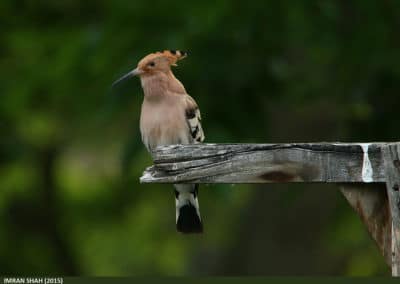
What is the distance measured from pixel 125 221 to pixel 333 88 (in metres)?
6.22

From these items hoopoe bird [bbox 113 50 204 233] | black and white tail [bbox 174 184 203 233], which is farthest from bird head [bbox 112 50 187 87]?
black and white tail [bbox 174 184 203 233]

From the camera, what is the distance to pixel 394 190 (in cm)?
402

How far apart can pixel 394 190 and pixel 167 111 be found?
2.03 meters

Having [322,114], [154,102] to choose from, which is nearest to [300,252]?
[322,114]

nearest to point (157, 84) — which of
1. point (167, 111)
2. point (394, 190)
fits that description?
point (167, 111)

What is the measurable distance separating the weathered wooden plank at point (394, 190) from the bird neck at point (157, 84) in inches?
69.0

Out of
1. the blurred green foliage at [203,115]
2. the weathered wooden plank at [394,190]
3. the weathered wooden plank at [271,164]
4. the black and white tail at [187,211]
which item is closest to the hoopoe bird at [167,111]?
the black and white tail at [187,211]

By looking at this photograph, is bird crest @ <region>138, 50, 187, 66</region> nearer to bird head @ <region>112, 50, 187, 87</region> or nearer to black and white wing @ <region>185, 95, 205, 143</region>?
bird head @ <region>112, 50, 187, 87</region>

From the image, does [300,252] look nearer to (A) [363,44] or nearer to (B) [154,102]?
(A) [363,44]

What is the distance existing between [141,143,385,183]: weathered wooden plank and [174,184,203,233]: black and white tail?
66.2 inches

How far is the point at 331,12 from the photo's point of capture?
289 inches

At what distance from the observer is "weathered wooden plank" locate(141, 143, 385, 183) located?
411cm

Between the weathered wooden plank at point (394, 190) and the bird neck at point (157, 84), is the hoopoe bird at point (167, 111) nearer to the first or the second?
the bird neck at point (157, 84)

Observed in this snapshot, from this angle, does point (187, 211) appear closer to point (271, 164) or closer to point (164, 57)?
point (164, 57)
